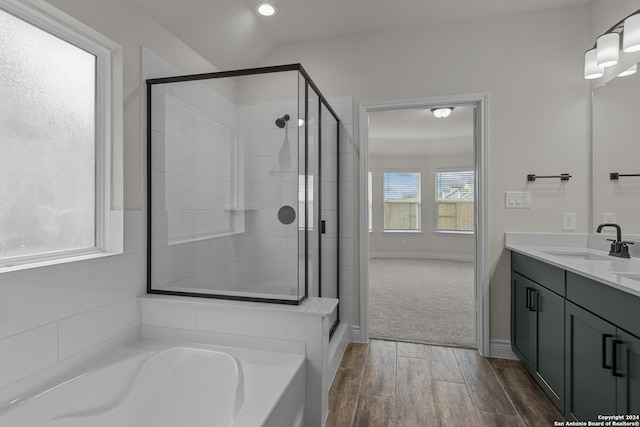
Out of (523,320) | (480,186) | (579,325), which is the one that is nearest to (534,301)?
(523,320)

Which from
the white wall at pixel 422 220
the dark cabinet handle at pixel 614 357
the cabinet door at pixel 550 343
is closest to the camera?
the dark cabinet handle at pixel 614 357

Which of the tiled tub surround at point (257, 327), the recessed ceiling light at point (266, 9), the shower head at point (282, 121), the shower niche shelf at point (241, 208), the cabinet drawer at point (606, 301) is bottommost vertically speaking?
the tiled tub surround at point (257, 327)

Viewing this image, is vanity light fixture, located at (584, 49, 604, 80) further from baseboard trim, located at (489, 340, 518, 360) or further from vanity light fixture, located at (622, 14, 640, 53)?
baseboard trim, located at (489, 340, 518, 360)

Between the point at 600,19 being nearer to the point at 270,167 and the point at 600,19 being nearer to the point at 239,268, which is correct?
the point at 270,167

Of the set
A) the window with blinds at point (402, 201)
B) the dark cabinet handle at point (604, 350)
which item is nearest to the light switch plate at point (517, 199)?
the dark cabinet handle at point (604, 350)

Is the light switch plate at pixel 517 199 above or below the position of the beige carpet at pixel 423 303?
above

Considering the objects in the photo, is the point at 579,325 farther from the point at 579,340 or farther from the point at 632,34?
the point at 632,34

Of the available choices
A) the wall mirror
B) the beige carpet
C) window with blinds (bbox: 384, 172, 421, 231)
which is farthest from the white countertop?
window with blinds (bbox: 384, 172, 421, 231)

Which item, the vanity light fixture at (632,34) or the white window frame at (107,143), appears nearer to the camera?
the white window frame at (107,143)

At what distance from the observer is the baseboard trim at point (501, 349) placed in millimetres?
2615

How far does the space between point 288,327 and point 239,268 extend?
1.65 ft

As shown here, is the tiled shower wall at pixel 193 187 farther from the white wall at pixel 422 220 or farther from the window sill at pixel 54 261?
the white wall at pixel 422 220

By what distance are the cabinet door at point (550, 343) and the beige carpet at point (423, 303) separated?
2.63 feet

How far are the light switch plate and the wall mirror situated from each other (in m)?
0.42
